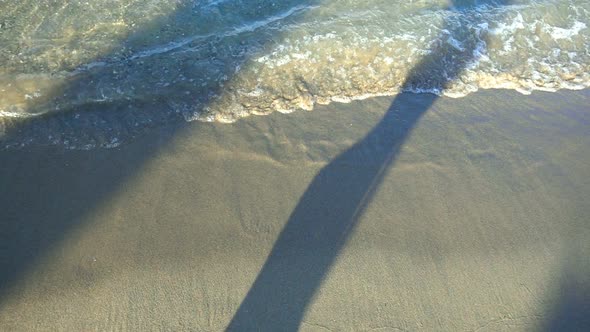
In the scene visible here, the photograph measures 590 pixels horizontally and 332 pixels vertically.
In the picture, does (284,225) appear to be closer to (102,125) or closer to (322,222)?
(322,222)

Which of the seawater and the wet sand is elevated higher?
the seawater

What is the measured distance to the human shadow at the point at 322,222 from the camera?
327 cm

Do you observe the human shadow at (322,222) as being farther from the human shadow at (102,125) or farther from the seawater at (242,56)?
the human shadow at (102,125)

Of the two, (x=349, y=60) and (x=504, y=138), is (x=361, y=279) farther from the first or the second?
(x=349, y=60)

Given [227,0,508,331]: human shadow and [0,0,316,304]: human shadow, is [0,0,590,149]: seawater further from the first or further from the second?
[227,0,508,331]: human shadow

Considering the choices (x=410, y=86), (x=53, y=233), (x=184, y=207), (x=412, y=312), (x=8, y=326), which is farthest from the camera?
(x=410, y=86)

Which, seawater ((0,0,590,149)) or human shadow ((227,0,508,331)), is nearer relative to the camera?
human shadow ((227,0,508,331))

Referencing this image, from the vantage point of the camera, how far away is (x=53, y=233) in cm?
365

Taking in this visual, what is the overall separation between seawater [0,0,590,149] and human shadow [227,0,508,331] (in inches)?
28.5

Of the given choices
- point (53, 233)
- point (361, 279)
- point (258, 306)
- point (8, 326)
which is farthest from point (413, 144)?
point (8, 326)

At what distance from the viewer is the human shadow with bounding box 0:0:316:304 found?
146 inches

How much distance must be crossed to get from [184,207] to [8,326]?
5.29 ft

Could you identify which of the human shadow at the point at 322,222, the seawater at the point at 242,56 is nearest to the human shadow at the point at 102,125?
the seawater at the point at 242,56

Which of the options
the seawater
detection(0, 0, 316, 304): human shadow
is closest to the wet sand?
detection(0, 0, 316, 304): human shadow
